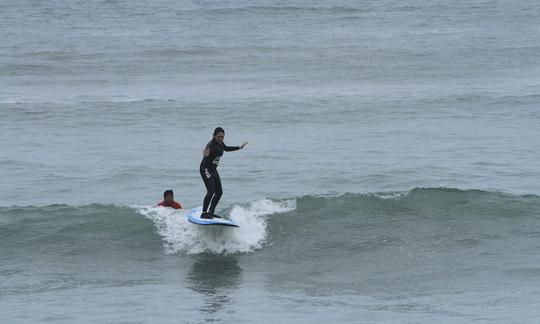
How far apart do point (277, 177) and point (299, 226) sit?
517cm

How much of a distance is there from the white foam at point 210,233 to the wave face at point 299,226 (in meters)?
0.02

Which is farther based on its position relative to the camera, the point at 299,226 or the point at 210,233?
the point at 299,226

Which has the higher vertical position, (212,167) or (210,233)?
(212,167)

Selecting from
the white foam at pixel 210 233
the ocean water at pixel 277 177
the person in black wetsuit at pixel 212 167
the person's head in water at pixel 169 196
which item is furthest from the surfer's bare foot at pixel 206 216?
the person's head in water at pixel 169 196

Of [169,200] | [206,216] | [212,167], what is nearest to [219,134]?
[212,167]

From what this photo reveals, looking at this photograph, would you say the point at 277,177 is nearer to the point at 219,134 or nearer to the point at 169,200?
the point at 169,200

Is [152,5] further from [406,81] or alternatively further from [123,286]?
[123,286]

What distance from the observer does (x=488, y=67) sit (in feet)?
150

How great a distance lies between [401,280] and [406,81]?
1024 inches

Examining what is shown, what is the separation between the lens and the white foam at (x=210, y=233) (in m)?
19.2

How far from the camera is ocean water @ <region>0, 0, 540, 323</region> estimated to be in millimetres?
16562

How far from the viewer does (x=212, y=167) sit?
1744cm

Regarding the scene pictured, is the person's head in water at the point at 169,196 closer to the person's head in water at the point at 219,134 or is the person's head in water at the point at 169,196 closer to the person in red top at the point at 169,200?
the person in red top at the point at 169,200

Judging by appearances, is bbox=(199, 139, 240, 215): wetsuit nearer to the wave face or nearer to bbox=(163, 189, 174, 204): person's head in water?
the wave face
